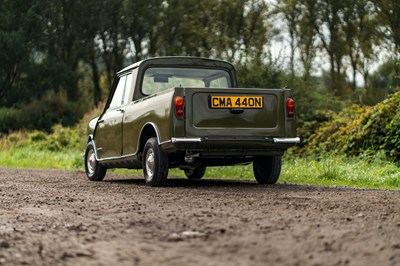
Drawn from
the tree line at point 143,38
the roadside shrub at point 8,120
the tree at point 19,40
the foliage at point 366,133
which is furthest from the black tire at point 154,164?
the tree at point 19,40

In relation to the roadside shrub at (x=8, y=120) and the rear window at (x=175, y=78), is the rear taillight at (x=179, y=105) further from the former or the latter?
the roadside shrub at (x=8, y=120)

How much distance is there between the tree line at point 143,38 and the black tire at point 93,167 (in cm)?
1857

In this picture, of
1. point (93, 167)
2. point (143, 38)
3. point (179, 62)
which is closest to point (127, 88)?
point (179, 62)

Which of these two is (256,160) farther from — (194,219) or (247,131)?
(194,219)

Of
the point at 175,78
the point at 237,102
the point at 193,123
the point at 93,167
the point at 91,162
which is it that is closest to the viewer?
the point at 193,123

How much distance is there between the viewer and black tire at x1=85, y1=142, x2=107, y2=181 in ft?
40.3

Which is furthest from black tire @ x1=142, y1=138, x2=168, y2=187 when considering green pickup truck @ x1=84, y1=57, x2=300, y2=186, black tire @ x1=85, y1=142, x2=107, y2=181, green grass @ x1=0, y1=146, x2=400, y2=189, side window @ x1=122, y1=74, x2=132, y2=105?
green grass @ x1=0, y1=146, x2=400, y2=189

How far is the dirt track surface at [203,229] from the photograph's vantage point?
400cm

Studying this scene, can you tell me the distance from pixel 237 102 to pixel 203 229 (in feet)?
15.2

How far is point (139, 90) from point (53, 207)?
4.25m

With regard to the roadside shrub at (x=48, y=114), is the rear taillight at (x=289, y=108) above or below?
below

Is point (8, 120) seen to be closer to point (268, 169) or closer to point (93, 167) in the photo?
point (93, 167)

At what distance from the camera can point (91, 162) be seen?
41.5 feet

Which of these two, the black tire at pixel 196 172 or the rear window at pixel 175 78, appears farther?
the black tire at pixel 196 172
